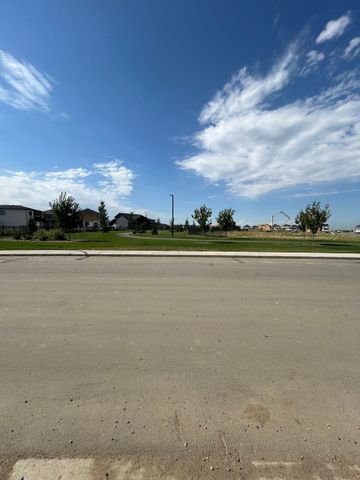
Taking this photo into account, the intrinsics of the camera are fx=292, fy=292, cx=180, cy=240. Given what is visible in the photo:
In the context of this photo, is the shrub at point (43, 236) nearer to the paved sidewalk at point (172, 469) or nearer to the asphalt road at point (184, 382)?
the asphalt road at point (184, 382)

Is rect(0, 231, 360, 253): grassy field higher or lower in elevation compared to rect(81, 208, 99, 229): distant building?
lower

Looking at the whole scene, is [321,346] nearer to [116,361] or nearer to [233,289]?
[116,361]

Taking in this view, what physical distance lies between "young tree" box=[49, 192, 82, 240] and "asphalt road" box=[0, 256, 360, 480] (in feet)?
87.5

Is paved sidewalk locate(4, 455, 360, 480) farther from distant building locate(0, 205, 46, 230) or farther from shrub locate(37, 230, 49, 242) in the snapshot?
distant building locate(0, 205, 46, 230)

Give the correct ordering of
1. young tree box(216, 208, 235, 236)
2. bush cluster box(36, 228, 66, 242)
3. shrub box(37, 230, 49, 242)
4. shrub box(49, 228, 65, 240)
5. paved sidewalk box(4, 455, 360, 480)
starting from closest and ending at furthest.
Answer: paved sidewalk box(4, 455, 360, 480) → shrub box(37, 230, 49, 242) → bush cluster box(36, 228, 66, 242) → shrub box(49, 228, 65, 240) → young tree box(216, 208, 235, 236)

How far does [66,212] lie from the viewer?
31.8 metres

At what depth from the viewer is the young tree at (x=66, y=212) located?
103 feet

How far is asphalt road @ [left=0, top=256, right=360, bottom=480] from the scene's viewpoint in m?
2.26

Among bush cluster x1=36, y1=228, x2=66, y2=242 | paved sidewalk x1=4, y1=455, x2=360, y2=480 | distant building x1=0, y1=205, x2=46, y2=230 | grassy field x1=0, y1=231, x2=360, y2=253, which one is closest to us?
paved sidewalk x1=4, y1=455, x2=360, y2=480

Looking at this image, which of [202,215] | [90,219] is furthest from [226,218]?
[90,219]

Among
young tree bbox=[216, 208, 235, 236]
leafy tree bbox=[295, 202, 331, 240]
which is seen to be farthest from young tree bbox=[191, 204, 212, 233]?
leafy tree bbox=[295, 202, 331, 240]

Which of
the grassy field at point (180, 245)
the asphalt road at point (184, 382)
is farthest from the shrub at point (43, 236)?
the asphalt road at point (184, 382)

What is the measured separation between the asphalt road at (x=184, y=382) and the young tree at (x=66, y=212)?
87.5 ft

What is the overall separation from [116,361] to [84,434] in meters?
1.27
